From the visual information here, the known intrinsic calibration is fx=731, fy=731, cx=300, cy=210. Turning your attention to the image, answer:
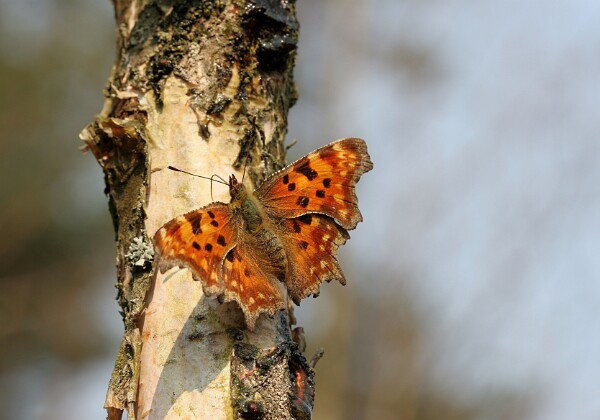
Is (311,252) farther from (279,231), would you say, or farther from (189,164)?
(189,164)

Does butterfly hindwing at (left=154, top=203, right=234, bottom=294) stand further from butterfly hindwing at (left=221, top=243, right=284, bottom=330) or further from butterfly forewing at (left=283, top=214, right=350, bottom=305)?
butterfly forewing at (left=283, top=214, right=350, bottom=305)

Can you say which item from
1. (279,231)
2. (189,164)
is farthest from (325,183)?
(189,164)

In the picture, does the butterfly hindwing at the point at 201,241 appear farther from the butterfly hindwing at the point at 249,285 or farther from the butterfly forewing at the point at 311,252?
the butterfly forewing at the point at 311,252

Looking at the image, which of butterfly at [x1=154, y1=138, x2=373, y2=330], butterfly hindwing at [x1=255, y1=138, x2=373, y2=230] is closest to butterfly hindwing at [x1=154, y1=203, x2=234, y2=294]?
butterfly at [x1=154, y1=138, x2=373, y2=330]

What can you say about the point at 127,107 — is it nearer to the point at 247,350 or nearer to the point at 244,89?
the point at 244,89

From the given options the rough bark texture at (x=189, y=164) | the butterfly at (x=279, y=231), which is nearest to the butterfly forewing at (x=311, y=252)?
the butterfly at (x=279, y=231)

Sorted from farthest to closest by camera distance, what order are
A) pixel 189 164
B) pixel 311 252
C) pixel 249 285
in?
pixel 311 252
pixel 189 164
pixel 249 285
